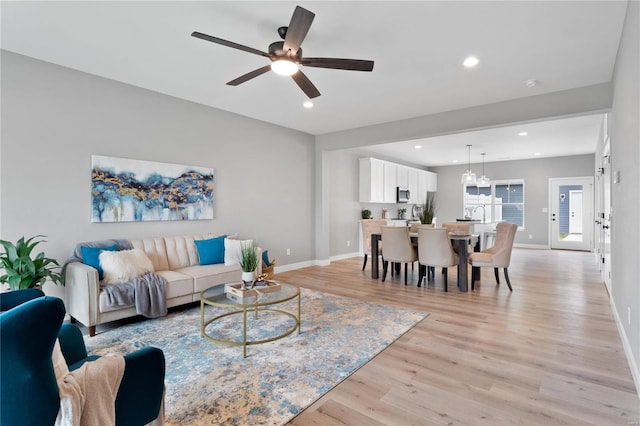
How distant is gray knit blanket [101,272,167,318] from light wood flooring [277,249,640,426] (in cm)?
222

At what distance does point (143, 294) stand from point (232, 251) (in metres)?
1.26

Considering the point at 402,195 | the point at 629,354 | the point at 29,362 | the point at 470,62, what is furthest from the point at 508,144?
the point at 29,362

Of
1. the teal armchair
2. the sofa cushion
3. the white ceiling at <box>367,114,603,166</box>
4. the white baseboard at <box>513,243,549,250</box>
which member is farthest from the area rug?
the white baseboard at <box>513,243,549,250</box>

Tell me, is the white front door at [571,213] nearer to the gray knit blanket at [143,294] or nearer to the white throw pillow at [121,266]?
the gray knit blanket at [143,294]

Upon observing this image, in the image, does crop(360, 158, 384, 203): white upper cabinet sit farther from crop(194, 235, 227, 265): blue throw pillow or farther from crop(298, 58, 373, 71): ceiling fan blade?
crop(298, 58, 373, 71): ceiling fan blade

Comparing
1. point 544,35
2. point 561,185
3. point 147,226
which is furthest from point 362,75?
point 561,185

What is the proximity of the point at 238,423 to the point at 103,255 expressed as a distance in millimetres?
2454

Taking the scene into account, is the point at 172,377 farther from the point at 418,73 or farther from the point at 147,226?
the point at 418,73

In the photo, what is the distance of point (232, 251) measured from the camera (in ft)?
14.4

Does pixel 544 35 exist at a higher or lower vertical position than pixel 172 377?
higher

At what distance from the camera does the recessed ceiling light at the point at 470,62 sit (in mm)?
3288

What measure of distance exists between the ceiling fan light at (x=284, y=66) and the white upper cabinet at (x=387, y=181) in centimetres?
540

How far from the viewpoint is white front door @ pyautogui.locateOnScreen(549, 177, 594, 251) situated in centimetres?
898

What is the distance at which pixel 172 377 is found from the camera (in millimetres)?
2346
